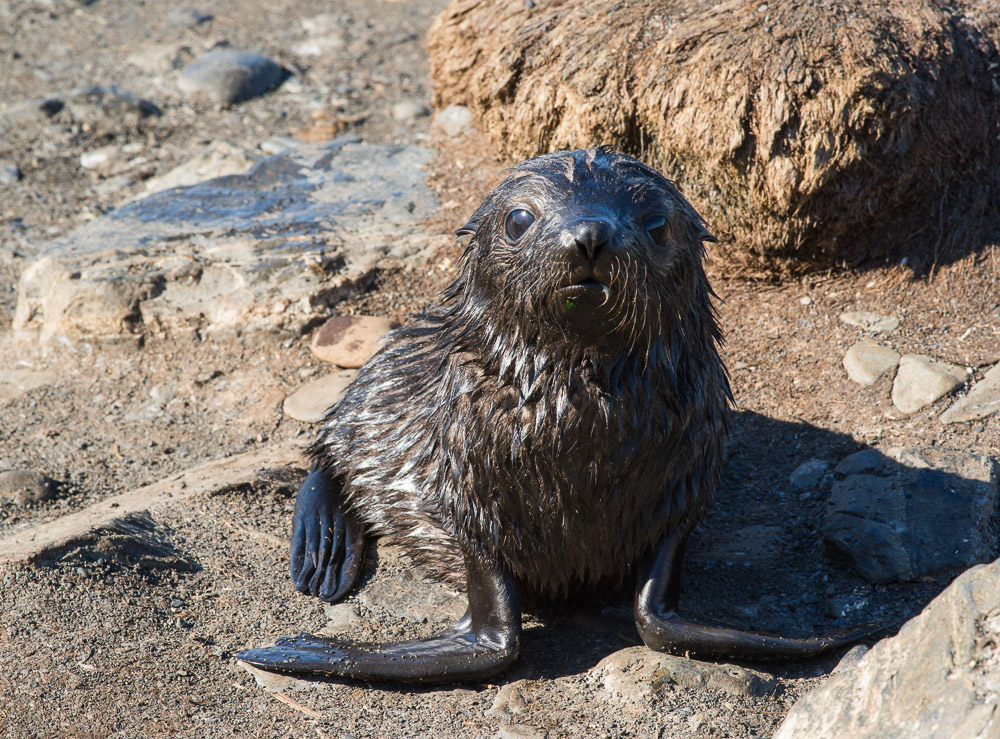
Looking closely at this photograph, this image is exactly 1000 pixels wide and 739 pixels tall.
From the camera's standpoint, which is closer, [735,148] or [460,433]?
[460,433]

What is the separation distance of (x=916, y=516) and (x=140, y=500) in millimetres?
3126

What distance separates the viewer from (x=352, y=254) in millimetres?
5699

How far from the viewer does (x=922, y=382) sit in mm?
4387

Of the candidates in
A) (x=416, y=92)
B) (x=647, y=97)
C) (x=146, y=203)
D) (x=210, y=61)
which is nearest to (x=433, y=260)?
(x=647, y=97)

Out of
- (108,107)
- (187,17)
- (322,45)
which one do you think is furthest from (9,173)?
(322,45)

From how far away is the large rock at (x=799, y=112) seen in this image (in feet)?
15.2

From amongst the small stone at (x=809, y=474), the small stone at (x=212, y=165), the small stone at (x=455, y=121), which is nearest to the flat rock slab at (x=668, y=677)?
the small stone at (x=809, y=474)

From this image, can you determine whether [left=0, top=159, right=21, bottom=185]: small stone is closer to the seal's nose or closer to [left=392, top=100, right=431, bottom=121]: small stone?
[left=392, top=100, right=431, bottom=121]: small stone

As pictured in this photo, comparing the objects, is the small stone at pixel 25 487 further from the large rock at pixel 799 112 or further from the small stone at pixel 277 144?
the small stone at pixel 277 144

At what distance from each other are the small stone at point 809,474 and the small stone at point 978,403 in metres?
0.56

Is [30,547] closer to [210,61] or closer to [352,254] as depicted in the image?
[352,254]

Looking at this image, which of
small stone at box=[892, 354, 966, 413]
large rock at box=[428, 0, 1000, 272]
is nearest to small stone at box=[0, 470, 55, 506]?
large rock at box=[428, 0, 1000, 272]

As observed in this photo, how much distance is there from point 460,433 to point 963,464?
203 cm

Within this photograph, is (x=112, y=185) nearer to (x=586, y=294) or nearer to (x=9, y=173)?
(x=9, y=173)
